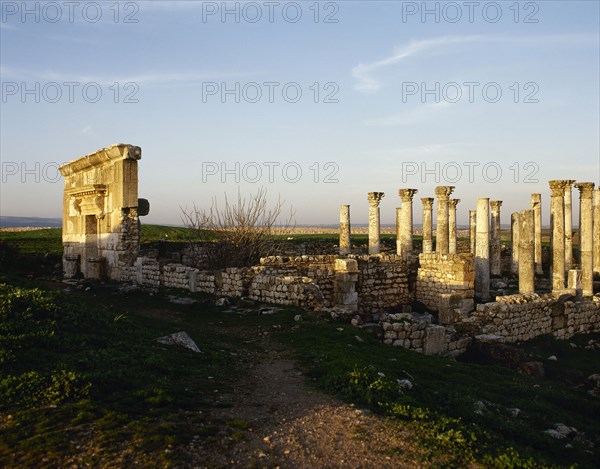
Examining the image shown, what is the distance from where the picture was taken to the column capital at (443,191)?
26619 millimetres

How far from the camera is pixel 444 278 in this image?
18.1m

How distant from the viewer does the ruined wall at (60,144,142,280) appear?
63.4 feet

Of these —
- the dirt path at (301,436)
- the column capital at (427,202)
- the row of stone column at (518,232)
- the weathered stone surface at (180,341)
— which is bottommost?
the dirt path at (301,436)

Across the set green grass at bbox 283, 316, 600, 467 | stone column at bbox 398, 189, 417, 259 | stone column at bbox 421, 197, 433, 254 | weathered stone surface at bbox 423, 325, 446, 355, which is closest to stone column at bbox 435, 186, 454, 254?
stone column at bbox 398, 189, 417, 259

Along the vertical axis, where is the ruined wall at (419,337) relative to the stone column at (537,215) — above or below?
below

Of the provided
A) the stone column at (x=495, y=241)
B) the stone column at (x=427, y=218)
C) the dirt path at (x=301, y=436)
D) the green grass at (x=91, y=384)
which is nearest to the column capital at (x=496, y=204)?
the stone column at (x=495, y=241)

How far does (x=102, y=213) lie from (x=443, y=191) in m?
16.4

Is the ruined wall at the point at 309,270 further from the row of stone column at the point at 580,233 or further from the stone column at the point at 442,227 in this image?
the stone column at the point at 442,227

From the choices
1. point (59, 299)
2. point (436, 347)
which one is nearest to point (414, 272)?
point (436, 347)

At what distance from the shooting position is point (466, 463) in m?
5.18

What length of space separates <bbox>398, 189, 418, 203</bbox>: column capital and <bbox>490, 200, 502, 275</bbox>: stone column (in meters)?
6.07

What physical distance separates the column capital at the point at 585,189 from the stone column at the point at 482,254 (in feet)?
14.6

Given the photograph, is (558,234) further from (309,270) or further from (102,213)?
(102,213)

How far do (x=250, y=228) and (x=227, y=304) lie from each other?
29.8ft
